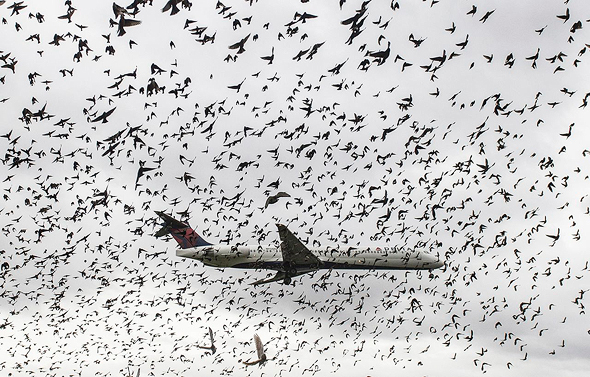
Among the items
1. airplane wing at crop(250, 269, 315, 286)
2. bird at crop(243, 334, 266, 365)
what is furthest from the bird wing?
airplane wing at crop(250, 269, 315, 286)

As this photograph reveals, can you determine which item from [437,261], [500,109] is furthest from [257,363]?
[500,109]

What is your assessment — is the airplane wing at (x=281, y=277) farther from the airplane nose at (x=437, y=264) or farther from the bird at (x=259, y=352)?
the airplane nose at (x=437, y=264)

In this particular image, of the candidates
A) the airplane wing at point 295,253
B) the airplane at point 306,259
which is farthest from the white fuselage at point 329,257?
the airplane wing at point 295,253

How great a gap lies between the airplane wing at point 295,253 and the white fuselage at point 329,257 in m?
2.47

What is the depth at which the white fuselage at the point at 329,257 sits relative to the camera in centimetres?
7294

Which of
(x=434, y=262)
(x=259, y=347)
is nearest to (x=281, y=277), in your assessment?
(x=259, y=347)

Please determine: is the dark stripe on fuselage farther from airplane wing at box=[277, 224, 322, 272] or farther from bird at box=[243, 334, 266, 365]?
bird at box=[243, 334, 266, 365]

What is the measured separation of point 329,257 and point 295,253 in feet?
23.6

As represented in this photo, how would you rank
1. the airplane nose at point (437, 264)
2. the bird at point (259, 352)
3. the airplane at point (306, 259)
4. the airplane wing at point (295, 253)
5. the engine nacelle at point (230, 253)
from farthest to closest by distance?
1. the airplane nose at point (437, 264)
2. the engine nacelle at point (230, 253)
3. the airplane at point (306, 259)
4. the airplane wing at point (295, 253)
5. the bird at point (259, 352)

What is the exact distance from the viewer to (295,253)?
6838 cm

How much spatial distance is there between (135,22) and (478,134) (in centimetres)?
1993

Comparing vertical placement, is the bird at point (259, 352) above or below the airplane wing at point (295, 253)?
below

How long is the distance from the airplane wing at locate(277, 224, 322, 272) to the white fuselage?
8.12 feet

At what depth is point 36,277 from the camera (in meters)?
34.3
